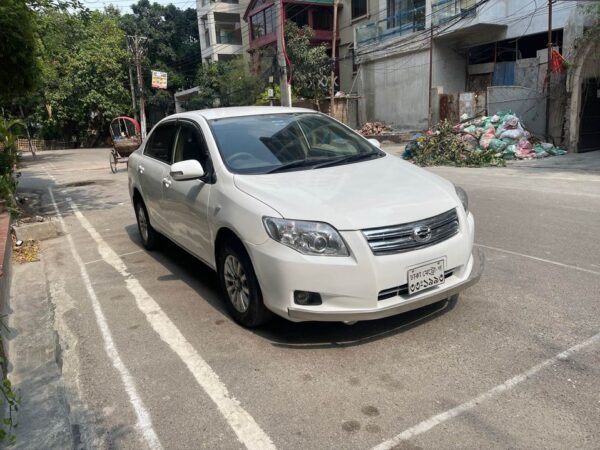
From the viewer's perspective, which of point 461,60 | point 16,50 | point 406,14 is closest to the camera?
point 16,50

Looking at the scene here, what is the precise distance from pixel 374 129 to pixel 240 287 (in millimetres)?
23939

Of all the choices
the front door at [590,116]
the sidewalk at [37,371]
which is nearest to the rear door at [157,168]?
the sidewalk at [37,371]

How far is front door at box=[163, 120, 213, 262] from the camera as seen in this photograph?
173 inches

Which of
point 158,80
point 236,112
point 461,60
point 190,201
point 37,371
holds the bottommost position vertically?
point 37,371

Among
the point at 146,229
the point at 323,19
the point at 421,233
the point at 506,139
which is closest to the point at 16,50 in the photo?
the point at 146,229

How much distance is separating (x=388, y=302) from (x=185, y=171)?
201cm

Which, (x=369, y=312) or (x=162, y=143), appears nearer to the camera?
(x=369, y=312)

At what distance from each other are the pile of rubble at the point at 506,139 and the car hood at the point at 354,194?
1288 centimetres

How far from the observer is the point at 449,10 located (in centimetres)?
2278

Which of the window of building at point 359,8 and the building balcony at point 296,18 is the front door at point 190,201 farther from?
the building balcony at point 296,18

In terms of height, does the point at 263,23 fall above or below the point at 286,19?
above

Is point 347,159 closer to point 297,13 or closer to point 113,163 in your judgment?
point 113,163

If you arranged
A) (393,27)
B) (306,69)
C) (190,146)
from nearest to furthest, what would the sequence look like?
(190,146) → (393,27) → (306,69)

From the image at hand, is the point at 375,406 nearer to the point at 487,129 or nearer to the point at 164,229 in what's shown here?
the point at 164,229
